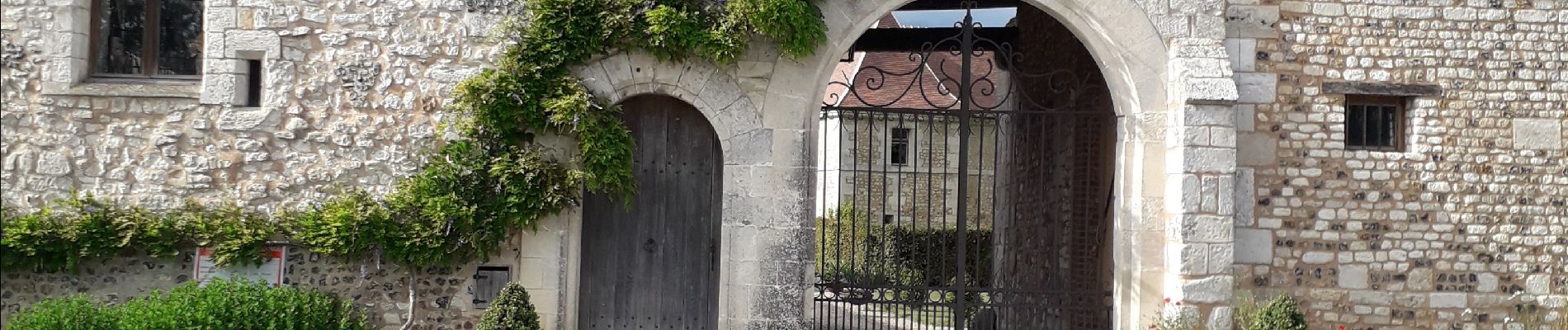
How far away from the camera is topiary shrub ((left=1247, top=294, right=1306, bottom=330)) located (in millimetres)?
5730

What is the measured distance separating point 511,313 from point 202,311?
61.6 inches

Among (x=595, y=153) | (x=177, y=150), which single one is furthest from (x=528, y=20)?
(x=177, y=150)

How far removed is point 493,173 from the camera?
580cm


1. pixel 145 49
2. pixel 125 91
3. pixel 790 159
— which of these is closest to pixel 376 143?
pixel 125 91

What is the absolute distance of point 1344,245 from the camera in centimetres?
629

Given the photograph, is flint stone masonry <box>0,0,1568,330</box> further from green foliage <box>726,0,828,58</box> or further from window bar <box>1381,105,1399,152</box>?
green foliage <box>726,0,828,58</box>

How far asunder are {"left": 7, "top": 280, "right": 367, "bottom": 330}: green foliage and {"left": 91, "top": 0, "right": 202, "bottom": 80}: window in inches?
50.0

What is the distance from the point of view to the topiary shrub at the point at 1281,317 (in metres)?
5.73

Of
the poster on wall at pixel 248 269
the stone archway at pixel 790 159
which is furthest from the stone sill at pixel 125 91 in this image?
the stone archway at pixel 790 159

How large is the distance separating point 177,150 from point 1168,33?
558 cm

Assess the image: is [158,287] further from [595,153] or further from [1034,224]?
[1034,224]

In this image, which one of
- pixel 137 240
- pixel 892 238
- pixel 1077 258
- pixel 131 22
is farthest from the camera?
pixel 892 238

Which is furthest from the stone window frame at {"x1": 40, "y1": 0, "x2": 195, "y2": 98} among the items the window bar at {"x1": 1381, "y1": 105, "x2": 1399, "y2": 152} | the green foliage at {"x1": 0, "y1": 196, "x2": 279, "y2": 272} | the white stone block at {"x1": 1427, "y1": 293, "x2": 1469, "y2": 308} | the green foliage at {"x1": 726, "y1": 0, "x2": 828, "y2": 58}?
the white stone block at {"x1": 1427, "y1": 293, "x2": 1469, "y2": 308}

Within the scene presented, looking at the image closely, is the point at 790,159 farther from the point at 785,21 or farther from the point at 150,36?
the point at 150,36
